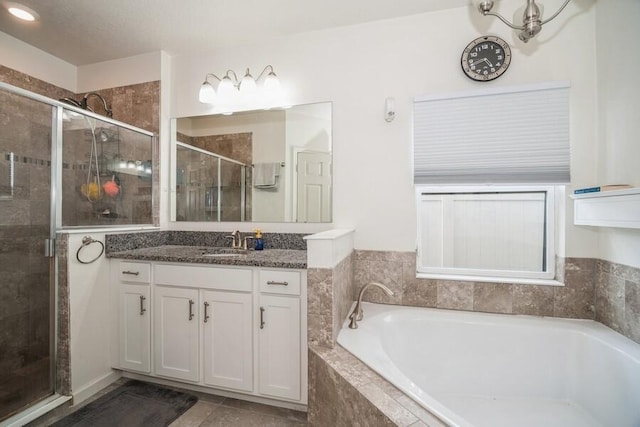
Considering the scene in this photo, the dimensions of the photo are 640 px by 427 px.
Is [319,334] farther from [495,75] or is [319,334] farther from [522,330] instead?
[495,75]

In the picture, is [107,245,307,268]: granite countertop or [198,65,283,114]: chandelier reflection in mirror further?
[198,65,283,114]: chandelier reflection in mirror

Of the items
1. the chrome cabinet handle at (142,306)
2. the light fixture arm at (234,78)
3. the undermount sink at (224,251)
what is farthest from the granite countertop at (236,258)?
the light fixture arm at (234,78)

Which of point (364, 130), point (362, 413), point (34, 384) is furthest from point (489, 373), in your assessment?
point (34, 384)

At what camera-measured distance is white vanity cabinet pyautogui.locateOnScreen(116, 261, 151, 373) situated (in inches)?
71.1

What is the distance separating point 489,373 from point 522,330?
302 millimetres

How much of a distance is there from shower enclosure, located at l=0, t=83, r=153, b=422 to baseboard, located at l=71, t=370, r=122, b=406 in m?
0.13

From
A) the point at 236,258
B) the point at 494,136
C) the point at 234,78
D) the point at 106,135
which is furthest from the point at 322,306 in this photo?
the point at 106,135

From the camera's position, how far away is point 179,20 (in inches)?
74.6

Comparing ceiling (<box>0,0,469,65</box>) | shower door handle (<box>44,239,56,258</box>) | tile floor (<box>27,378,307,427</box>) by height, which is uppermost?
ceiling (<box>0,0,469,65</box>)

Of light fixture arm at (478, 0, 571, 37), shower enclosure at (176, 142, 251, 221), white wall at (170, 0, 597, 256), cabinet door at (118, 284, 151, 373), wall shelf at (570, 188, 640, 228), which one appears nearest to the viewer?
wall shelf at (570, 188, 640, 228)

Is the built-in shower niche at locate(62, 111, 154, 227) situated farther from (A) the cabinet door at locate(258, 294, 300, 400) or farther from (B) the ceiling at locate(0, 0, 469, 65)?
(A) the cabinet door at locate(258, 294, 300, 400)

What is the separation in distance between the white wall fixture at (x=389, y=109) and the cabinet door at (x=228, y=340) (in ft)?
4.77

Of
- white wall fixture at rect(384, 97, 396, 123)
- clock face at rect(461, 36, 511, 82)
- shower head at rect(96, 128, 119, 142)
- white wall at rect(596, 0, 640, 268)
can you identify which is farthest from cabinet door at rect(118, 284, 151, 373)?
white wall at rect(596, 0, 640, 268)

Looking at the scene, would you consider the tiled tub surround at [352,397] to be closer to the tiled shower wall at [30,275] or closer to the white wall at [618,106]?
the white wall at [618,106]
